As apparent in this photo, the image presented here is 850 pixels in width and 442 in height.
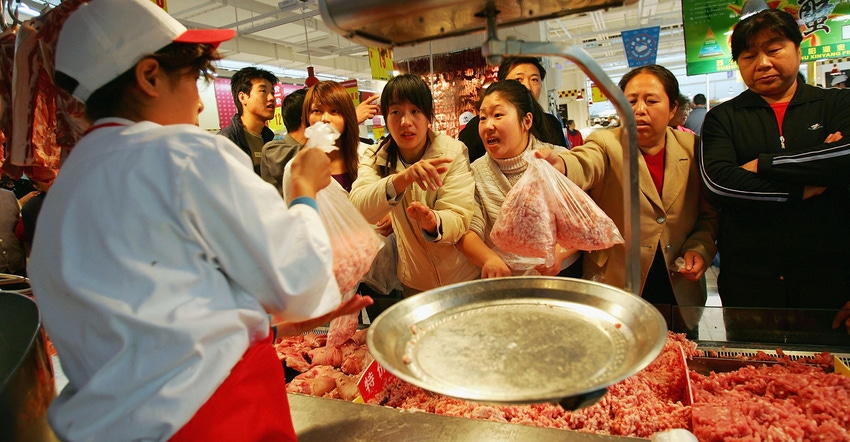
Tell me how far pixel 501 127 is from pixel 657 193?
778 millimetres

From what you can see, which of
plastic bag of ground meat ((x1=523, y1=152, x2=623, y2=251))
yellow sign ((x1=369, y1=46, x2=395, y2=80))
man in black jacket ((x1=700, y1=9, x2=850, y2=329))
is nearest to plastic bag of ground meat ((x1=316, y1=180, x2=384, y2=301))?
plastic bag of ground meat ((x1=523, y1=152, x2=623, y2=251))

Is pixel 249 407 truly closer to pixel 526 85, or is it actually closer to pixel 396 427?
pixel 396 427

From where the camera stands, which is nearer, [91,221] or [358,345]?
[91,221]

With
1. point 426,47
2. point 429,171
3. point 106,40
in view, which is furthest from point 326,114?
point 426,47

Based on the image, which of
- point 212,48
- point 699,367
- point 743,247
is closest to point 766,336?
point 699,367

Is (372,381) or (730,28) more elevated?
(730,28)

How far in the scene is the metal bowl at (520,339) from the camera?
88cm

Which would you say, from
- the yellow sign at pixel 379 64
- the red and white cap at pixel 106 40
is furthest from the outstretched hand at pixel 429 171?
the yellow sign at pixel 379 64

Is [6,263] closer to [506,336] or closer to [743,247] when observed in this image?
[506,336]

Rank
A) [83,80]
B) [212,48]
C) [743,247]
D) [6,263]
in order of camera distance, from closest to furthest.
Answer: [83,80]
[212,48]
[743,247]
[6,263]

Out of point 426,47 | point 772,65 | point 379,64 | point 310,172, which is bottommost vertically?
point 310,172

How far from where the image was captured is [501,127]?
7.42ft

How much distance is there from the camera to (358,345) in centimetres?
229

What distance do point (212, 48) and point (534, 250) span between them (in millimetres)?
1292
